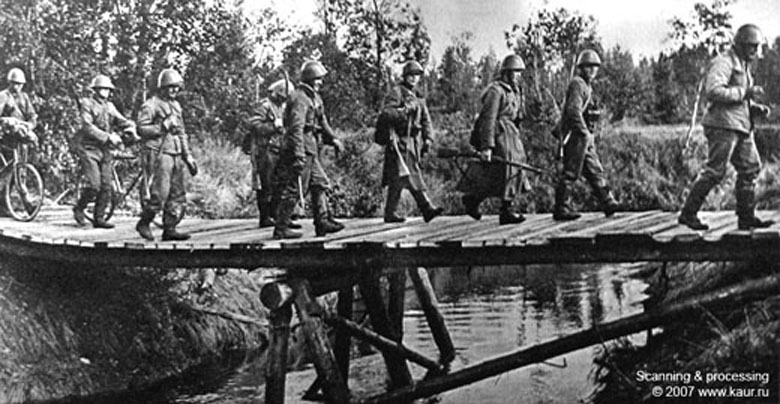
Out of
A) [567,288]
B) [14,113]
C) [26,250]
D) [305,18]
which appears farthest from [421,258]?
[567,288]

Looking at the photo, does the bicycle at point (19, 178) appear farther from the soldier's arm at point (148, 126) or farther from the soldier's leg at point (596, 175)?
the soldier's leg at point (596, 175)

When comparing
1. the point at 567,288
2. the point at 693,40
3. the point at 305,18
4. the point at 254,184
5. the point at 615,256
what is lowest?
the point at 567,288

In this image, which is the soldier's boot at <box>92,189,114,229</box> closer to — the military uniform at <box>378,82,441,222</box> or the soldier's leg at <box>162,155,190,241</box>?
the soldier's leg at <box>162,155,190,241</box>

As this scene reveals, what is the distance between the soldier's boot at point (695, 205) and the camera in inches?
320

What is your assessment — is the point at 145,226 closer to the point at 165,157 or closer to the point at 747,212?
the point at 165,157

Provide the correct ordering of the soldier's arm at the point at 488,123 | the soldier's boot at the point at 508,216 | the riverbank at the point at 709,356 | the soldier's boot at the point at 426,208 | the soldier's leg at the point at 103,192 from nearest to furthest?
1. the riverbank at the point at 709,356
2. the soldier's boot at the point at 508,216
3. the soldier's arm at the point at 488,123
4. the soldier's boot at the point at 426,208
5. the soldier's leg at the point at 103,192

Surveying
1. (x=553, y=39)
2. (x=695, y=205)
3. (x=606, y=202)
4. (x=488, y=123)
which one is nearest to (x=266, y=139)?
(x=488, y=123)

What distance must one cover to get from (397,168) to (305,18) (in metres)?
1.83

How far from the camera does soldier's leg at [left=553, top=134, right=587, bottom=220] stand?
973cm

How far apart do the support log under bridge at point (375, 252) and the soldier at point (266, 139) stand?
0.63 metres

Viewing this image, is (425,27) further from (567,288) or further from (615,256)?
(567,288)

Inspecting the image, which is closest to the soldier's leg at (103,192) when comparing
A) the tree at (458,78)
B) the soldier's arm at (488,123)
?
the tree at (458,78)

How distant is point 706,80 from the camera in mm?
8273

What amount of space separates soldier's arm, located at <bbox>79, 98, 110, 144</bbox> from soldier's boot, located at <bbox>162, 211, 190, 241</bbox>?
1.52 metres
